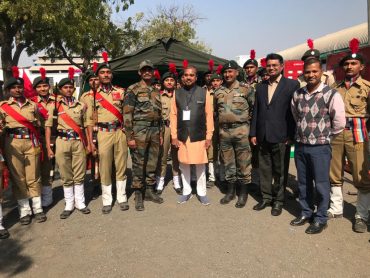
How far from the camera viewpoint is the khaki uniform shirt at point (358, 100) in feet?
12.3

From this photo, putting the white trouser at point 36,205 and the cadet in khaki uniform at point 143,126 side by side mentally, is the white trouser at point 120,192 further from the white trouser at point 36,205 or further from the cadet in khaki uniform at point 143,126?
the white trouser at point 36,205

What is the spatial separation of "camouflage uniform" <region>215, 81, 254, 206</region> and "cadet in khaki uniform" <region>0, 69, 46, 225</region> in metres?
2.64

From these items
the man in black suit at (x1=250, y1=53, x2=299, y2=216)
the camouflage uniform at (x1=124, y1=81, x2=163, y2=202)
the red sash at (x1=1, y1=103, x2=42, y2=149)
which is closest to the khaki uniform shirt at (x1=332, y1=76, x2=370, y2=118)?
the man in black suit at (x1=250, y1=53, x2=299, y2=216)

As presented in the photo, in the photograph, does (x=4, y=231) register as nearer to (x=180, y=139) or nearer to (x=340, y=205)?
(x=180, y=139)

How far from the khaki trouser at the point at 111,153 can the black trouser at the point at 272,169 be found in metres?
2.02

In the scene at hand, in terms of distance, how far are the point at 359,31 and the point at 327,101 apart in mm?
13392

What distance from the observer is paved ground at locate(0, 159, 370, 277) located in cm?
305

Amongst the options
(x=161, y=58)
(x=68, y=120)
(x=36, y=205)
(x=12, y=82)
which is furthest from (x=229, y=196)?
(x=161, y=58)

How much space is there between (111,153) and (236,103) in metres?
1.97

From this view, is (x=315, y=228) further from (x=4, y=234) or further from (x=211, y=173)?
(x=4, y=234)

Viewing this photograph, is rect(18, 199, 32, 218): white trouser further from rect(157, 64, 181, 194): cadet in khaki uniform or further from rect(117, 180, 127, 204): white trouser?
rect(157, 64, 181, 194): cadet in khaki uniform

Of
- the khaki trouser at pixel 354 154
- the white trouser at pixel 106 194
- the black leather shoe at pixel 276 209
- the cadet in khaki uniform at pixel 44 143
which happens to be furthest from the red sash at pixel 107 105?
the khaki trouser at pixel 354 154

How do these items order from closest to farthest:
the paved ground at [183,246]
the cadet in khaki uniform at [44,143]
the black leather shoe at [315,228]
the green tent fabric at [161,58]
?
the paved ground at [183,246]
the black leather shoe at [315,228]
the cadet in khaki uniform at [44,143]
the green tent fabric at [161,58]

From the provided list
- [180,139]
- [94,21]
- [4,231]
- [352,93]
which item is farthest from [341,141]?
[94,21]
